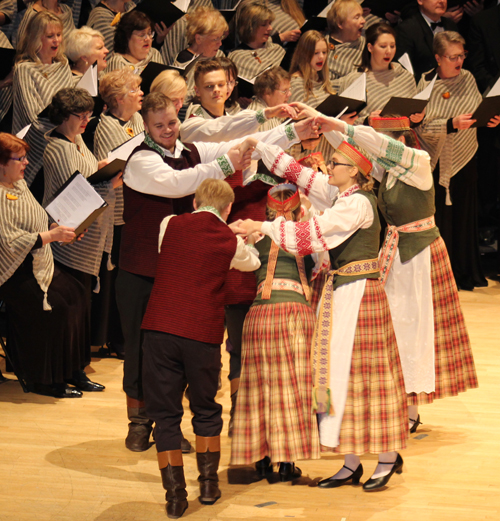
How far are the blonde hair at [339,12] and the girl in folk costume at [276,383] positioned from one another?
3433 mm

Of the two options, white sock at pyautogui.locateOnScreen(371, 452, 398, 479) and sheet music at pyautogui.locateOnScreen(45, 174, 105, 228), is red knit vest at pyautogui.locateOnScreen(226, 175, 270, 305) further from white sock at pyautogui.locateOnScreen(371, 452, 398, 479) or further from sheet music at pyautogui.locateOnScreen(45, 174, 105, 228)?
white sock at pyautogui.locateOnScreen(371, 452, 398, 479)

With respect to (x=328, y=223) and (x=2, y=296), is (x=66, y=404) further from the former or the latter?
(x=328, y=223)

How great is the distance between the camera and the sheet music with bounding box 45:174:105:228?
13.3 feet

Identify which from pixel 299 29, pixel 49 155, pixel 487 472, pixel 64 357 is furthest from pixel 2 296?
pixel 299 29

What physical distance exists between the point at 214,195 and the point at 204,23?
2.68m

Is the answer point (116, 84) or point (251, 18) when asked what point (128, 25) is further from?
point (251, 18)

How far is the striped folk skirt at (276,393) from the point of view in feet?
10.5

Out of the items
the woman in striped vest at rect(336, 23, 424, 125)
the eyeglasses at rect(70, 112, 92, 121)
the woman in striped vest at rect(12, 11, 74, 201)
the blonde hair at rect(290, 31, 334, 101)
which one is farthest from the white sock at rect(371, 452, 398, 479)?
the woman in striped vest at rect(336, 23, 424, 125)

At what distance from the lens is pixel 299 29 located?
6.29 metres

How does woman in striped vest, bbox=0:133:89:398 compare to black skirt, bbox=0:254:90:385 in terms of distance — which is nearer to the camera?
woman in striped vest, bbox=0:133:89:398

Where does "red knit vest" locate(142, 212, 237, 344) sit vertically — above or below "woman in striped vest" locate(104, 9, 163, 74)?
below

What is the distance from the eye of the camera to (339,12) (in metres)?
6.12

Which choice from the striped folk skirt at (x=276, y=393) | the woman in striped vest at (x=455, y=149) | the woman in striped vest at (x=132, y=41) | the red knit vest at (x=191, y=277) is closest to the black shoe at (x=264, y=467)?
the striped folk skirt at (x=276, y=393)

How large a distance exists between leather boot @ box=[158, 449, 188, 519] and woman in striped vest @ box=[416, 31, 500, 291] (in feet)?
12.3
